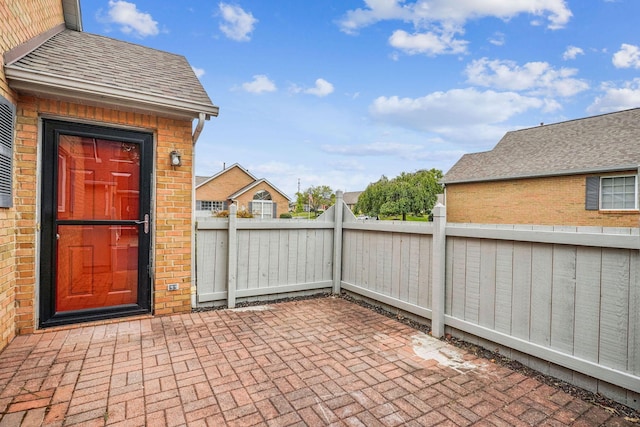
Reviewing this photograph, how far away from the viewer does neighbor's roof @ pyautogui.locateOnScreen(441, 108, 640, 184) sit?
11.2 meters

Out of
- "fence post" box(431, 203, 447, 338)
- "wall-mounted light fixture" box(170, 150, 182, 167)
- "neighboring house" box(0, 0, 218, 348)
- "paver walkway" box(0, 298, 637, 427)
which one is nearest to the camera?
"paver walkway" box(0, 298, 637, 427)

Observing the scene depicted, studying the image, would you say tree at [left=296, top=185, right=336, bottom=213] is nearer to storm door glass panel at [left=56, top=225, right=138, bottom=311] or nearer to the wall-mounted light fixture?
the wall-mounted light fixture

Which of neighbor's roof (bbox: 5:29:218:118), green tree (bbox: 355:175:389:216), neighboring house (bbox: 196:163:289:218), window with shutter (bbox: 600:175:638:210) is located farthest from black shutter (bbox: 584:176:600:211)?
neighboring house (bbox: 196:163:289:218)

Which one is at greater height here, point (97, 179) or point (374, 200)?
point (374, 200)

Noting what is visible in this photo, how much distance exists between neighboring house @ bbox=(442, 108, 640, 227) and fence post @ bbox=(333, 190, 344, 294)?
34.5 feet

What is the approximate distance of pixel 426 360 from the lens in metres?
2.75

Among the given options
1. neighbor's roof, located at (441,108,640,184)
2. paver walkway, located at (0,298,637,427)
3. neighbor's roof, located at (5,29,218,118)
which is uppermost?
neighbor's roof, located at (441,108,640,184)

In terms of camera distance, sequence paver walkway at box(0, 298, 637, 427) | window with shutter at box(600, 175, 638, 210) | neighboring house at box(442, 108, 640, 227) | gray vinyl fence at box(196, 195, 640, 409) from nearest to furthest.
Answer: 1. paver walkway at box(0, 298, 637, 427)
2. gray vinyl fence at box(196, 195, 640, 409)
3. window with shutter at box(600, 175, 638, 210)
4. neighboring house at box(442, 108, 640, 227)

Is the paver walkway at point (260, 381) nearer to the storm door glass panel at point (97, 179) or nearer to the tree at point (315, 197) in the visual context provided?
the storm door glass panel at point (97, 179)

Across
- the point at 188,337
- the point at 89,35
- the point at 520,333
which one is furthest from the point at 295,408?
the point at 89,35

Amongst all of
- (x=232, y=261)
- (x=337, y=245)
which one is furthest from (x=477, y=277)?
(x=232, y=261)

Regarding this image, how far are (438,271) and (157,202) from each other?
3412mm

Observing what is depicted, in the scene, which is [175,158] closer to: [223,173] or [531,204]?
[531,204]

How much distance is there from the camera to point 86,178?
3.44 metres
